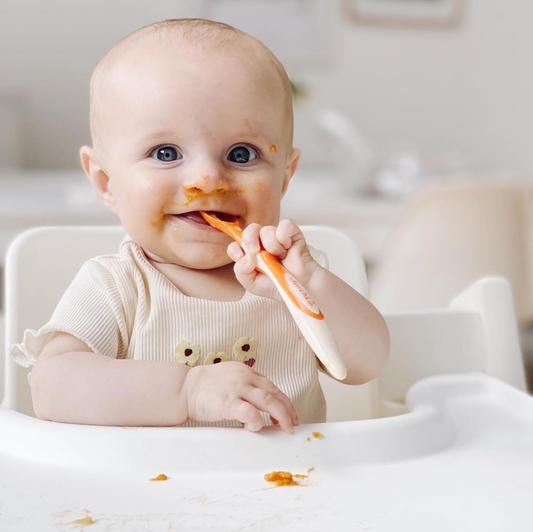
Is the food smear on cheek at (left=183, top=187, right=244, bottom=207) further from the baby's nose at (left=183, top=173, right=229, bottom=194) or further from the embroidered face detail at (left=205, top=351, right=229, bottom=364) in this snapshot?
the embroidered face detail at (left=205, top=351, right=229, bottom=364)

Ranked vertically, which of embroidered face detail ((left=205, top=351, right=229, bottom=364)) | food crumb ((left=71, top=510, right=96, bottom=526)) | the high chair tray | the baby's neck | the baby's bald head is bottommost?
food crumb ((left=71, top=510, right=96, bottom=526))

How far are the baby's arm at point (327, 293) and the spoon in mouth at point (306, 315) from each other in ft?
0.03

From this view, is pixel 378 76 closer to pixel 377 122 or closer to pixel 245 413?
pixel 377 122

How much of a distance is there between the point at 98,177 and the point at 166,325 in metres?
0.16

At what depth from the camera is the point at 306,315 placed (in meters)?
0.48

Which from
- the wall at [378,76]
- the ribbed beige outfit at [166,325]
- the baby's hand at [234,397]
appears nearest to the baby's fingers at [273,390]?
the baby's hand at [234,397]

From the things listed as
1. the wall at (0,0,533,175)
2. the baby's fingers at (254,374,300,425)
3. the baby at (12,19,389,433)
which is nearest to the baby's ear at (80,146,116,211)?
the baby at (12,19,389,433)

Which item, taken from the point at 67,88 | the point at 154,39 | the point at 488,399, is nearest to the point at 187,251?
the point at 154,39

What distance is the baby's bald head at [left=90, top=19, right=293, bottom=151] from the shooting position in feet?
2.12

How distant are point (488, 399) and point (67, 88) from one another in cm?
220

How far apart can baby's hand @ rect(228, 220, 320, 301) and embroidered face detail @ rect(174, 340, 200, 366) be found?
0.09m

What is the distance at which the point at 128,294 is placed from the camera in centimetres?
67

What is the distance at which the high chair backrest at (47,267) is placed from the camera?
2.50 ft

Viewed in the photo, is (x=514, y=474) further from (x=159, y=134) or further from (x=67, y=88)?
(x=67, y=88)
